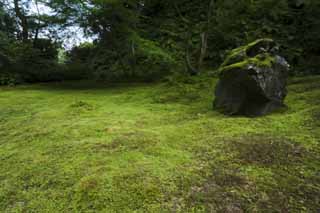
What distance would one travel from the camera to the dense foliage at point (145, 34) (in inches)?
229

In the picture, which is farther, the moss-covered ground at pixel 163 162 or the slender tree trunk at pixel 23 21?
the slender tree trunk at pixel 23 21

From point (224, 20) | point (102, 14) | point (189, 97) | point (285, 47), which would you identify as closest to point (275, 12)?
point (285, 47)

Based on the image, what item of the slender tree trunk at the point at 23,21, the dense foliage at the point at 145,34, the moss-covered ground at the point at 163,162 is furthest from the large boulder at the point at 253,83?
the slender tree trunk at the point at 23,21

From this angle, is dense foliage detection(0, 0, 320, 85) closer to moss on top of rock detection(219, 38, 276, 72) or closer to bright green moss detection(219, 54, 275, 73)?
moss on top of rock detection(219, 38, 276, 72)

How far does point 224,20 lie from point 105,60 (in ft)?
10.9

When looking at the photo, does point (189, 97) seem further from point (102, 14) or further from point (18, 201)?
point (18, 201)

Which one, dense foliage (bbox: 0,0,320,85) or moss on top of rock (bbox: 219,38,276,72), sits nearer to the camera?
moss on top of rock (bbox: 219,38,276,72)

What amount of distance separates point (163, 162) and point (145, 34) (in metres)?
5.48

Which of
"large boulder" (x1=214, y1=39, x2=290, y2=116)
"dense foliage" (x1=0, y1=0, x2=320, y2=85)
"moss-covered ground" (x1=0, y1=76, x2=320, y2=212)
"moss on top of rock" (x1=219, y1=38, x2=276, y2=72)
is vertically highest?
"dense foliage" (x1=0, y1=0, x2=320, y2=85)

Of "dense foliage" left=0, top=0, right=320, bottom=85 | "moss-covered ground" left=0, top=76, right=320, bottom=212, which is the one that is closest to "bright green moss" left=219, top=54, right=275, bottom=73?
"moss-covered ground" left=0, top=76, right=320, bottom=212

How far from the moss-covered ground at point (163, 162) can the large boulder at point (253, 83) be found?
19 cm

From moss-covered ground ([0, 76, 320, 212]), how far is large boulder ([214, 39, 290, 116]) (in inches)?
7.5

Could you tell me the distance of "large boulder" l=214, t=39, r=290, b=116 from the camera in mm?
3107

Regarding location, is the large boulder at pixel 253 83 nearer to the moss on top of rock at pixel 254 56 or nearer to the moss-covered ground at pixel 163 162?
the moss on top of rock at pixel 254 56
